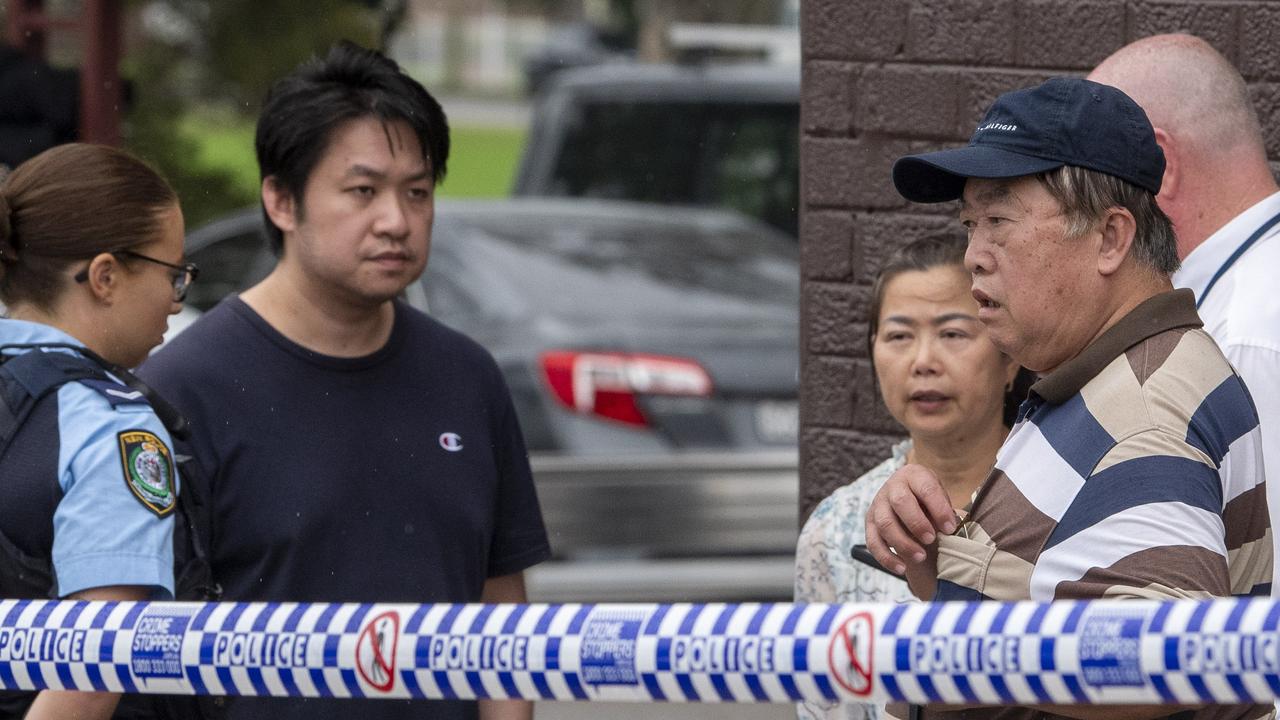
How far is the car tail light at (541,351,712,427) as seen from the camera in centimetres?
622

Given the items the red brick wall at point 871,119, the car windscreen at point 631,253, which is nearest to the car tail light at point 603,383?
the car windscreen at point 631,253

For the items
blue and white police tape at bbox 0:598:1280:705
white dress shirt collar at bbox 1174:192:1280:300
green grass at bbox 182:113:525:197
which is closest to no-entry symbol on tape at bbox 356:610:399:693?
blue and white police tape at bbox 0:598:1280:705

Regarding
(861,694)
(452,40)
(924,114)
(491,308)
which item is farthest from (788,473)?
(452,40)

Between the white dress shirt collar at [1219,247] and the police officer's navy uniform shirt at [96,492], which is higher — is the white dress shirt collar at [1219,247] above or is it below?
above

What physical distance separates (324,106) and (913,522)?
1506mm

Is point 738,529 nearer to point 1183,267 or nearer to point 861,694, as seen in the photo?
point 1183,267

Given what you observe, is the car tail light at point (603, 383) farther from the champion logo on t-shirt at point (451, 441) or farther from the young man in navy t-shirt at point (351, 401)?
the champion logo on t-shirt at point (451, 441)

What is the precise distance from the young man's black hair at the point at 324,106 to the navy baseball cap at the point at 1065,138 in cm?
128

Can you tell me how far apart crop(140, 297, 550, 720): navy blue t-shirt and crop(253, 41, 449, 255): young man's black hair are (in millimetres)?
297

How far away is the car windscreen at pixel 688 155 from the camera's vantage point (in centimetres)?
914

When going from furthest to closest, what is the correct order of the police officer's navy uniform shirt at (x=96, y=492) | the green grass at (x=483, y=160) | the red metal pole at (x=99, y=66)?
the green grass at (x=483, y=160) → the red metal pole at (x=99, y=66) → the police officer's navy uniform shirt at (x=96, y=492)

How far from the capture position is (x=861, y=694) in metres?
1.79

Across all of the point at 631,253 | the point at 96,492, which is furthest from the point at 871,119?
the point at 631,253

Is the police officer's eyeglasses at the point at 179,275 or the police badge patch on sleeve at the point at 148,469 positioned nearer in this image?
the police badge patch on sleeve at the point at 148,469
